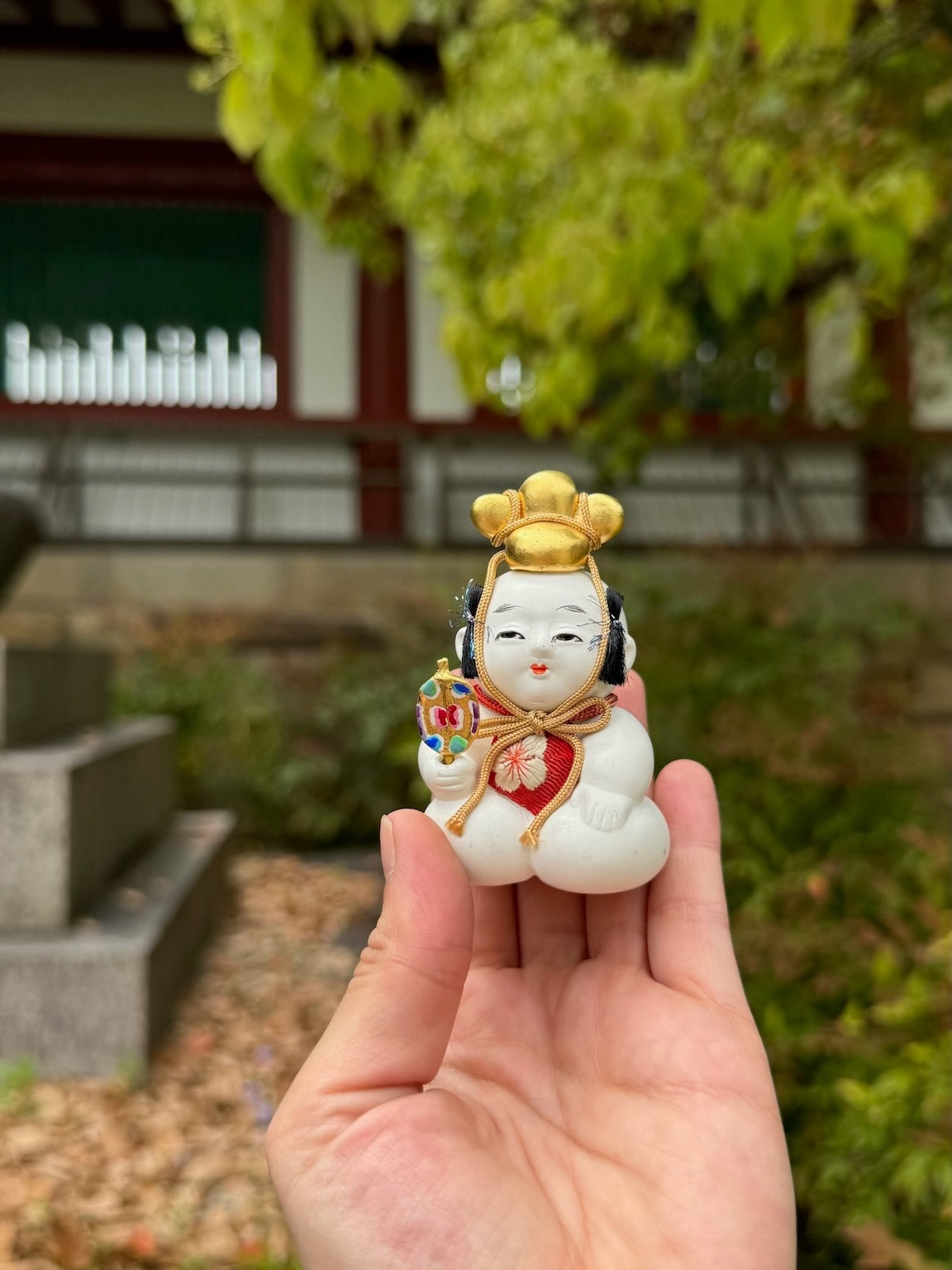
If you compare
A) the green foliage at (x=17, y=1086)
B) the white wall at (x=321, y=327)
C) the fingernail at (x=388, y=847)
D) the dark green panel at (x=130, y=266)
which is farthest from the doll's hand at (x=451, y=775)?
the dark green panel at (x=130, y=266)

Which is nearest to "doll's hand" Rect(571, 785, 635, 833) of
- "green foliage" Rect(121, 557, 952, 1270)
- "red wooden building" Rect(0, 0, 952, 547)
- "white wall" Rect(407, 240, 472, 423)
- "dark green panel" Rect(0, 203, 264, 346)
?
→ "green foliage" Rect(121, 557, 952, 1270)

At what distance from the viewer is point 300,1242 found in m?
1.08

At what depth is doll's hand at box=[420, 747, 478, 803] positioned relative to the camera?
1.30 m

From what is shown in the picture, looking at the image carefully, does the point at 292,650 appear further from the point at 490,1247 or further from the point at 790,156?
the point at 490,1247

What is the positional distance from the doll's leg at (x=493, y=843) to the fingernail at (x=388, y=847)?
98 millimetres


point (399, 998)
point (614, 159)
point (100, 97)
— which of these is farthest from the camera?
point (100, 97)

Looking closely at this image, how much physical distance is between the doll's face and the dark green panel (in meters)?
7.15

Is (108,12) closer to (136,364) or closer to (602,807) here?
(136,364)

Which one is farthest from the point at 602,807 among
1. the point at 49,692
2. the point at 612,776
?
the point at 49,692

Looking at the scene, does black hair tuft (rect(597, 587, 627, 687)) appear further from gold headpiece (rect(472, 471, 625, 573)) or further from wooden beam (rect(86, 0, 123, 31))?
wooden beam (rect(86, 0, 123, 31))

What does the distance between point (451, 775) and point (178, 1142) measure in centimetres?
206

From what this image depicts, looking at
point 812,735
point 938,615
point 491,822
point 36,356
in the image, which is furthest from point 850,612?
point 36,356

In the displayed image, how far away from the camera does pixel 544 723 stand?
4.37 feet

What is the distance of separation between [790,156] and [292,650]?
495 cm
